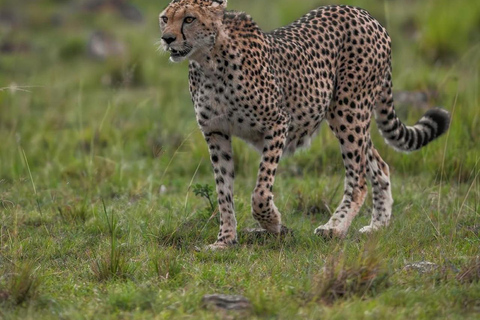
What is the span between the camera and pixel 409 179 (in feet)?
21.0

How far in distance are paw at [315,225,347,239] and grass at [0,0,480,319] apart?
0.24 feet

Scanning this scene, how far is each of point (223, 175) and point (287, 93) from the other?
570mm

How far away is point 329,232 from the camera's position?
5121 mm

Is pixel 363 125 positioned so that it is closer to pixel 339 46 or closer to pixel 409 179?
pixel 339 46

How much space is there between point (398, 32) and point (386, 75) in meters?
5.43

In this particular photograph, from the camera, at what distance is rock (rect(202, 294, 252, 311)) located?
12.4 feet

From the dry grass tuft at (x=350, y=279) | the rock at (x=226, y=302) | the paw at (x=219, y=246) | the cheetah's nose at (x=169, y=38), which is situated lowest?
the paw at (x=219, y=246)

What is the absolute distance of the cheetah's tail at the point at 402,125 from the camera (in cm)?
573

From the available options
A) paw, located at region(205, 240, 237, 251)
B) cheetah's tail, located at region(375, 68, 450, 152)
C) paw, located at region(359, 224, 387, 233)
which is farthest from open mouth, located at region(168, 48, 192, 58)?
cheetah's tail, located at region(375, 68, 450, 152)

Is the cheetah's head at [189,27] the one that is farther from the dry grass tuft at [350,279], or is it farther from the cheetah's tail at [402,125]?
the cheetah's tail at [402,125]

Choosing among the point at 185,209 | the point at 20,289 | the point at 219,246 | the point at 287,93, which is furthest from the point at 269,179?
the point at 20,289

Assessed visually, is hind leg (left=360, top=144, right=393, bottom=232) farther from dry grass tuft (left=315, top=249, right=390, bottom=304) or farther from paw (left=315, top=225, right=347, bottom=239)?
dry grass tuft (left=315, top=249, right=390, bottom=304)

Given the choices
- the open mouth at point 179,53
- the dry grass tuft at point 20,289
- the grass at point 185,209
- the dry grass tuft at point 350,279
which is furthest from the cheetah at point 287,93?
the dry grass tuft at point 20,289

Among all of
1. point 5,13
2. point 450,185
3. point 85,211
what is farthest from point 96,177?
point 5,13
